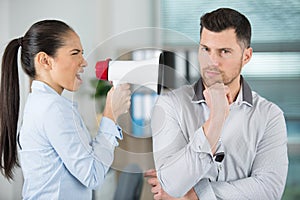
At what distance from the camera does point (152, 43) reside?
160cm

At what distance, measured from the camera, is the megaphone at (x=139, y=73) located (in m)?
1.54

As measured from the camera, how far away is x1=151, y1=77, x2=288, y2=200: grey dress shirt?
1511 millimetres

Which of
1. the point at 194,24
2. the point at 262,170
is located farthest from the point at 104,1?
the point at 262,170

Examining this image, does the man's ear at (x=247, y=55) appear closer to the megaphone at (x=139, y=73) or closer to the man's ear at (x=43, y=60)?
the megaphone at (x=139, y=73)

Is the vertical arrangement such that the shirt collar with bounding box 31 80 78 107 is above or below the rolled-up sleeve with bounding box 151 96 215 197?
above

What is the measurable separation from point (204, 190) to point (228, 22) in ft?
1.53

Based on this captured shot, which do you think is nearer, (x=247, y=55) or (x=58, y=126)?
(x=58, y=126)

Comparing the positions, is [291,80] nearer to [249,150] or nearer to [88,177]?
[249,150]

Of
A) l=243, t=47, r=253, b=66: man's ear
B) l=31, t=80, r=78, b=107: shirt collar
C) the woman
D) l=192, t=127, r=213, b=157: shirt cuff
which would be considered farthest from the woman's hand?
l=243, t=47, r=253, b=66: man's ear

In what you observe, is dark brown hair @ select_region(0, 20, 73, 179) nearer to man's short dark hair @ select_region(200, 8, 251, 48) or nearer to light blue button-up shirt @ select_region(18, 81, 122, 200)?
light blue button-up shirt @ select_region(18, 81, 122, 200)

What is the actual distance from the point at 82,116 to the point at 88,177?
180 mm

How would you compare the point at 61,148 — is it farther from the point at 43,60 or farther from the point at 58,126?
the point at 43,60

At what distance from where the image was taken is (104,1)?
189 cm

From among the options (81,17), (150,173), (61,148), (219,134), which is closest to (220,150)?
(219,134)
